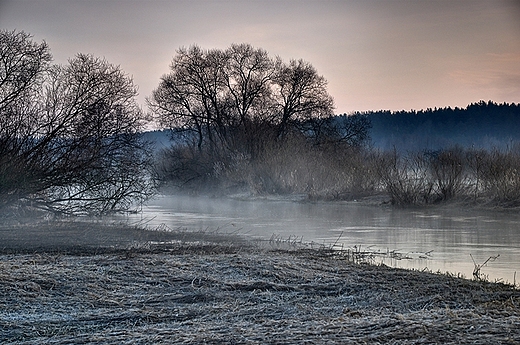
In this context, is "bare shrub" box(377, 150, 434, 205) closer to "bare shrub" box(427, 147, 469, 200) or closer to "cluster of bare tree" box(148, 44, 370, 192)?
"bare shrub" box(427, 147, 469, 200)

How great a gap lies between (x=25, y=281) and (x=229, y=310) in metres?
3.05

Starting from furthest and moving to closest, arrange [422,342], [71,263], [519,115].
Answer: [519,115] < [71,263] < [422,342]

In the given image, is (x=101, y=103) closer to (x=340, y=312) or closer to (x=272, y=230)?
(x=272, y=230)

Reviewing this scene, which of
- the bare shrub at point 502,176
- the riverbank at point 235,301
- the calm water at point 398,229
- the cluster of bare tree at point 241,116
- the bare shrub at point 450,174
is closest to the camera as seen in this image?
the riverbank at point 235,301

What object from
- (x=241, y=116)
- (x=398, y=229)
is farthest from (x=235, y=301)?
(x=241, y=116)

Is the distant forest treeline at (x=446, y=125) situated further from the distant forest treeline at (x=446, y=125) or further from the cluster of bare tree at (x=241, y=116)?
the cluster of bare tree at (x=241, y=116)

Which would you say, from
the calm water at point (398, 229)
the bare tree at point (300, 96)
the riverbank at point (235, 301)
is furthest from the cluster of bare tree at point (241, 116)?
the riverbank at point (235, 301)

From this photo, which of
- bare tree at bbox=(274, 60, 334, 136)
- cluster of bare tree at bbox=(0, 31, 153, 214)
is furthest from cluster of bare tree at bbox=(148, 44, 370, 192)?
cluster of bare tree at bbox=(0, 31, 153, 214)

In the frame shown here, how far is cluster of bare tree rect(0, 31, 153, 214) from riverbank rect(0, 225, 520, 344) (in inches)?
298

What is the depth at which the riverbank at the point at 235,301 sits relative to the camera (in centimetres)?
668

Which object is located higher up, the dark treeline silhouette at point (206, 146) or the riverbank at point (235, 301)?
the dark treeline silhouette at point (206, 146)

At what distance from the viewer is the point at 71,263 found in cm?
1160

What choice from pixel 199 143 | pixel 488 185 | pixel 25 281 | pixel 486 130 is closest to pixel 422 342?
pixel 25 281

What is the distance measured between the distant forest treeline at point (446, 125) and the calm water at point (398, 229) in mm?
86121
